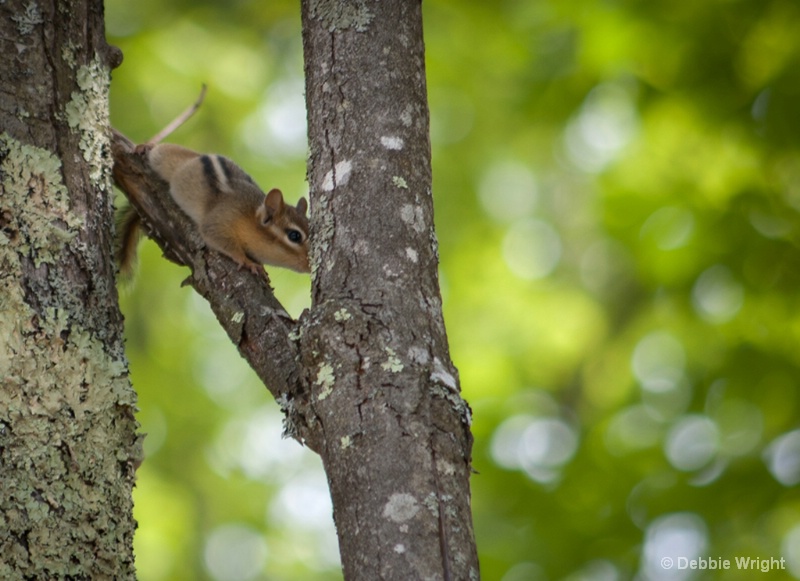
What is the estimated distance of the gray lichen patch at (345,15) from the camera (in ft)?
8.91

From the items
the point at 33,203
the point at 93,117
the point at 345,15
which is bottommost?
the point at 33,203

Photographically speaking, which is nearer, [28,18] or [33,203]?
[33,203]

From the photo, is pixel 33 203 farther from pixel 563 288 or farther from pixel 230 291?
pixel 563 288

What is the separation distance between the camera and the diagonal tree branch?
2.57 metres

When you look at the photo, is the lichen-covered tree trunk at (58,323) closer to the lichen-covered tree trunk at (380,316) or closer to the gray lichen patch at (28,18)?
the gray lichen patch at (28,18)

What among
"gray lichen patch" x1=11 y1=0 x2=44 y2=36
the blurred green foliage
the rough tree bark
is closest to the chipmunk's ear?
the blurred green foliage

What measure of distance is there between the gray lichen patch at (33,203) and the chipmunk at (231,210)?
6.12 ft

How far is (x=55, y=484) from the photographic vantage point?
2.44 meters

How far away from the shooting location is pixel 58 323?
2.57 metres

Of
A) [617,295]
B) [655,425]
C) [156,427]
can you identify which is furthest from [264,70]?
[655,425]

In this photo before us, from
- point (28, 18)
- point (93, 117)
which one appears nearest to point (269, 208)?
point (93, 117)

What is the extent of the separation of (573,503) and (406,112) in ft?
9.28

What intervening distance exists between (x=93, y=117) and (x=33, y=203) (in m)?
0.45

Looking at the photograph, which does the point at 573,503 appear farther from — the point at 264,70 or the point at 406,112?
the point at 264,70
